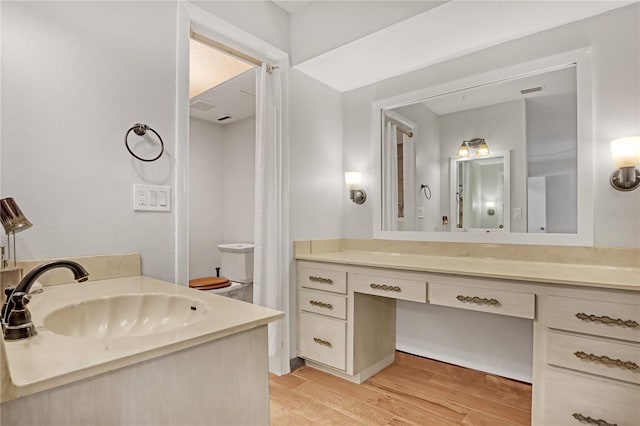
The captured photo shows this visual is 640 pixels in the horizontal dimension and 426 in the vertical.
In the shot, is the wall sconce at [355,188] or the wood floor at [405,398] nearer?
the wood floor at [405,398]

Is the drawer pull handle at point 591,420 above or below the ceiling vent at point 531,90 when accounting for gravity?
below

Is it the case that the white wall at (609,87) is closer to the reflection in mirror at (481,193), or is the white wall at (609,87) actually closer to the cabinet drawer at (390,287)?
the reflection in mirror at (481,193)

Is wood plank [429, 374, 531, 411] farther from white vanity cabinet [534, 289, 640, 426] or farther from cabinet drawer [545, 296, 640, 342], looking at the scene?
cabinet drawer [545, 296, 640, 342]

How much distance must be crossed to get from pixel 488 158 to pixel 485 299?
952mm

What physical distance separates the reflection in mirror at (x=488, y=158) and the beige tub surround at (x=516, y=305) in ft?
0.59

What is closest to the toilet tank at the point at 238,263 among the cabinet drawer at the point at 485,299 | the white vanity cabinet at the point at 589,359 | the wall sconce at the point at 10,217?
the cabinet drawer at the point at 485,299

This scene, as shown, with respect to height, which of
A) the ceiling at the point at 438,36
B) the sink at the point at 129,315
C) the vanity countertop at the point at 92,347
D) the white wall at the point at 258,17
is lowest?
the sink at the point at 129,315

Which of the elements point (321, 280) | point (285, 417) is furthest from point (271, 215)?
point (285, 417)

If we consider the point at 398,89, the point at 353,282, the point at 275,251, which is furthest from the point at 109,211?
the point at 398,89

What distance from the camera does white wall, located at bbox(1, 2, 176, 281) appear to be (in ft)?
4.21

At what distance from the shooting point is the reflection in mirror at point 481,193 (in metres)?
2.12

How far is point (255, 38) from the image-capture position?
221 centimetres

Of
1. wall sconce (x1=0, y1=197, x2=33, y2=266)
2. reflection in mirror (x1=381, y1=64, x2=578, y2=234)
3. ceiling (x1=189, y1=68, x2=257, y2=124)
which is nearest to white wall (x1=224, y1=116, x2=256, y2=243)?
ceiling (x1=189, y1=68, x2=257, y2=124)

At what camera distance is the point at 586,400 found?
1395mm
